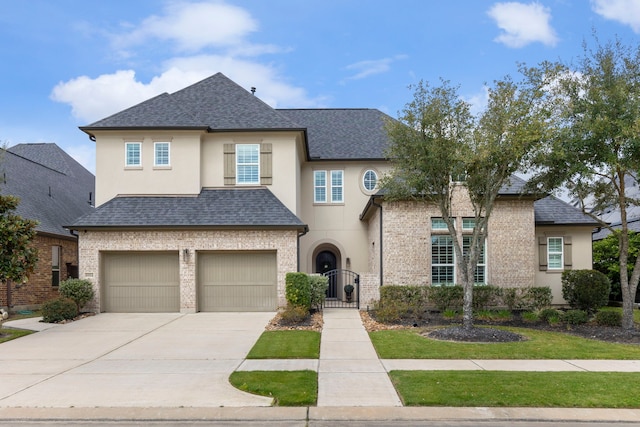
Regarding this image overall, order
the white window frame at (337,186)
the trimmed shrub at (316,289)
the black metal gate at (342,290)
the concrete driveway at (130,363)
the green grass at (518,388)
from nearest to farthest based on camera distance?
the green grass at (518,388)
the concrete driveway at (130,363)
the trimmed shrub at (316,289)
the black metal gate at (342,290)
the white window frame at (337,186)

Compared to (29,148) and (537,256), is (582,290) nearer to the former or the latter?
(537,256)

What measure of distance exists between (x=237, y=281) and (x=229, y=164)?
4.62 meters

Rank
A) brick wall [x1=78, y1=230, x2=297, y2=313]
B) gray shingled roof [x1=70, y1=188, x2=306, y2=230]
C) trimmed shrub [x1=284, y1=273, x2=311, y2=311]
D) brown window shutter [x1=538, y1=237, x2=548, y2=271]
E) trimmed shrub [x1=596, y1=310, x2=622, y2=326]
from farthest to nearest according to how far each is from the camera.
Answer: brown window shutter [x1=538, y1=237, x2=548, y2=271], brick wall [x1=78, y1=230, x2=297, y2=313], gray shingled roof [x1=70, y1=188, x2=306, y2=230], trimmed shrub [x1=284, y1=273, x2=311, y2=311], trimmed shrub [x1=596, y1=310, x2=622, y2=326]

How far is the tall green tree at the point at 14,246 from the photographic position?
14.1 metres

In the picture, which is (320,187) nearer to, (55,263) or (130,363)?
(55,263)

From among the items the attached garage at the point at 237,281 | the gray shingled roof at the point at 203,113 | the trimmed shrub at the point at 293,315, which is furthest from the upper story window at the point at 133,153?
the trimmed shrub at the point at 293,315

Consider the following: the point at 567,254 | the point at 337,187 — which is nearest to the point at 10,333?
the point at 337,187

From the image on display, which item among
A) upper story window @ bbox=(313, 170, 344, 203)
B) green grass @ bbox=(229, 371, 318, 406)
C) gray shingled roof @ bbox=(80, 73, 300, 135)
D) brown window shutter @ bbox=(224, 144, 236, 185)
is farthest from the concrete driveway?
upper story window @ bbox=(313, 170, 344, 203)

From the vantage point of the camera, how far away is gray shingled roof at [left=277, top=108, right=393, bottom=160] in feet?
79.3

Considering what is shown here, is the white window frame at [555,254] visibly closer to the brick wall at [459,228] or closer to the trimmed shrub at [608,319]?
the brick wall at [459,228]

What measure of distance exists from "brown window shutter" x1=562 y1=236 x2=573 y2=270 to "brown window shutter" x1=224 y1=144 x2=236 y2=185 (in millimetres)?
13015

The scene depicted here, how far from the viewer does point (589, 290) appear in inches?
714

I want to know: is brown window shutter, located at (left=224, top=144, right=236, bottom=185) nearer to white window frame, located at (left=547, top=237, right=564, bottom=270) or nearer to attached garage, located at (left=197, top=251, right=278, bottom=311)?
attached garage, located at (left=197, top=251, right=278, bottom=311)

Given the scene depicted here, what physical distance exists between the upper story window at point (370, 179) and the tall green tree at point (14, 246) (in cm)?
1362
